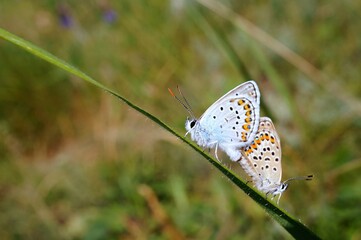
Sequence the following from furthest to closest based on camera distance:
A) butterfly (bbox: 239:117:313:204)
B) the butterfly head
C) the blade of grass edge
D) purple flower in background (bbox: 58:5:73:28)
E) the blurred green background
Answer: purple flower in background (bbox: 58:5:73:28) → the blurred green background → the butterfly head → butterfly (bbox: 239:117:313:204) → the blade of grass edge

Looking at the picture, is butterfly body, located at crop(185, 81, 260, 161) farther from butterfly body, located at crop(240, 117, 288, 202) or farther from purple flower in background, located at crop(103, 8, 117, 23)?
purple flower in background, located at crop(103, 8, 117, 23)

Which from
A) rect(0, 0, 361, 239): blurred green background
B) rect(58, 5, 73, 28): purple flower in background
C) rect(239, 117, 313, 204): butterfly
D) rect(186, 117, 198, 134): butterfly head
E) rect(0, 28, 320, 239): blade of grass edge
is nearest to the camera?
rect(0, 28, 320, 239): blade of grass edge

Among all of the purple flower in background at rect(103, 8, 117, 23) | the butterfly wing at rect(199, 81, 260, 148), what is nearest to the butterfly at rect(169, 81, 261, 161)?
the butterfly wing at rect(199, 81, 260, 148)

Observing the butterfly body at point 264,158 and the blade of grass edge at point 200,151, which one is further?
the butterfly body at point 264,158

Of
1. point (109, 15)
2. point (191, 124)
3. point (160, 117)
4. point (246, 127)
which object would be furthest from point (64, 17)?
point (246, 127)

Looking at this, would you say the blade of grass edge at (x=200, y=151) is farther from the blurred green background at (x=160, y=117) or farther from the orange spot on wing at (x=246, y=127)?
the blurred green background at (x=160, y=117)

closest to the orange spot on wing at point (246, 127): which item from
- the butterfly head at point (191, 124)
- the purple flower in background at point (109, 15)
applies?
the butterfly head at point (191, 124)

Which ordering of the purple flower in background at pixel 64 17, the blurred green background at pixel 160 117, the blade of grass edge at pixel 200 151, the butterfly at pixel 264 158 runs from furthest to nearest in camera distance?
1. the purple flower in background at pixel 64 17
2. the blurred green background at pixel 160 117
3. the butterfly at pixel 264 158
4. the blade of grass edge at pixel 200 151

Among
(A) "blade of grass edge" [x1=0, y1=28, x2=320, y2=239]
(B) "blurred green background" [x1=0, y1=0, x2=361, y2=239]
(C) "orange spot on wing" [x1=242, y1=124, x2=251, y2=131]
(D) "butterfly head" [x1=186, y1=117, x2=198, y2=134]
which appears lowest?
(A) "blade of grass edge" [x1=0, y1=28, x2=320, y2=239]

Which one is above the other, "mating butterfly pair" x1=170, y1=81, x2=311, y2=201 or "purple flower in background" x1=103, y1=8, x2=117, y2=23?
"purple flower in background" x1=103, y1=8, x2=117, y2=23
